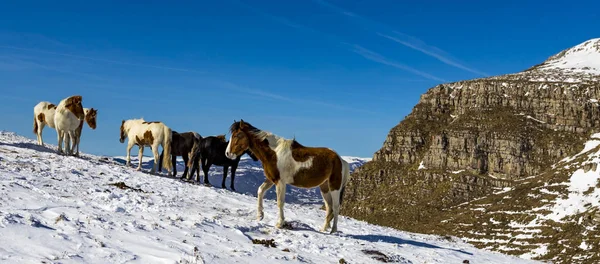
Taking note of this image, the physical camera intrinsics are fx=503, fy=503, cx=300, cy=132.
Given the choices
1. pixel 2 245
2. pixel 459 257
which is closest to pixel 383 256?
pixel 459 257

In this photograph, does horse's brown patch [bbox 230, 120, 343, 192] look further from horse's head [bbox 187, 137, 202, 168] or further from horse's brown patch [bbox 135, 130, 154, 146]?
horse's head [bbox 187, 137, 202, 168]

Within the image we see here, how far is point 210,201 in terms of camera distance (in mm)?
20422

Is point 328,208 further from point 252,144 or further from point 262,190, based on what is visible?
point 252,144

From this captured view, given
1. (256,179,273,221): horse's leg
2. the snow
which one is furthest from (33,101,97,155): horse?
the snow

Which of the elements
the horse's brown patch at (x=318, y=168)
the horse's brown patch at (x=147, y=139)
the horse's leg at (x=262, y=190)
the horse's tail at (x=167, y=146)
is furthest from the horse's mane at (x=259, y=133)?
the horse's brown patch at (x=147, y=139)

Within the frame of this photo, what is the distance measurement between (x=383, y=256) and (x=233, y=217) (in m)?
5.15

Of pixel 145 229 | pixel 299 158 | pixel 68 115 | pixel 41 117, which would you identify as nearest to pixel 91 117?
pixel 41 117

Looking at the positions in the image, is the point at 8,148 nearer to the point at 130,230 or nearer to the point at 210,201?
the point at 210,201

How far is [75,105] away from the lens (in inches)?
1105

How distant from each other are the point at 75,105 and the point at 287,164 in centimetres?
1739

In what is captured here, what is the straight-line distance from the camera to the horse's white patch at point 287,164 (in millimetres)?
15836

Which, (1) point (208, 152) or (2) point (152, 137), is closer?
(2) point (152, 137)

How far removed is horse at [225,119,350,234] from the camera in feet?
52.1

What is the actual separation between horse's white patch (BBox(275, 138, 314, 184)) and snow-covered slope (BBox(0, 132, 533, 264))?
1664 millimetres
